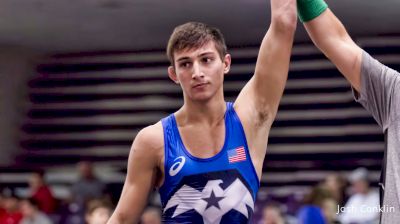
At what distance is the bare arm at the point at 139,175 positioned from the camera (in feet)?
12.0

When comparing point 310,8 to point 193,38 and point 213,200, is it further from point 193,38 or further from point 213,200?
point 213,200

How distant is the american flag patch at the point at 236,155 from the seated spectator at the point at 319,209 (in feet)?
14.4

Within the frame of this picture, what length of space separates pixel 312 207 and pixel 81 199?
380cm

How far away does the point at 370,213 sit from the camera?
9117mm

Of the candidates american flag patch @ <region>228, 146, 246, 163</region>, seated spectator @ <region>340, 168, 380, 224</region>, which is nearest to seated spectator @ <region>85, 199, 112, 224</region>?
seated spectator @ <region>340, 168, 380, 224</region>

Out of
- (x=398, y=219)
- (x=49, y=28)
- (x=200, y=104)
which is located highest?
(x=49, y=28)

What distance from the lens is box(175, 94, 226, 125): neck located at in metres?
3.74

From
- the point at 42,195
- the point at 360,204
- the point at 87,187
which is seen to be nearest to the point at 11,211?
the point at 42,195

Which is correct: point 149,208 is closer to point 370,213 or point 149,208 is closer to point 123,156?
point 370,213

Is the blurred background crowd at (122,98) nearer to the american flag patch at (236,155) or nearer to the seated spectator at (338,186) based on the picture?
the seated spectator at (338,186)

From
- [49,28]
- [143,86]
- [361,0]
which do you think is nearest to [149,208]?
[361,0]

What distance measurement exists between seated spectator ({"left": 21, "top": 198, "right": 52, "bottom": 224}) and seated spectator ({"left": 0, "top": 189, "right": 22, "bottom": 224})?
0.17 metres

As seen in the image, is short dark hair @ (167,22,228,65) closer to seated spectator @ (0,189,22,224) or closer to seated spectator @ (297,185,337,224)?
seated spectator @ (297,185,337,224)

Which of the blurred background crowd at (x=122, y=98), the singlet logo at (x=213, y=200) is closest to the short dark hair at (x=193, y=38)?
the singlet logo at (x=213, y=200)
